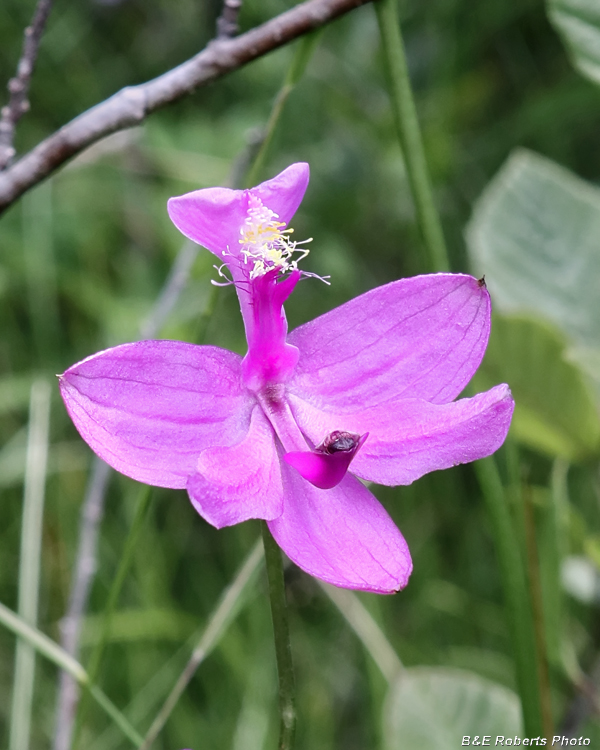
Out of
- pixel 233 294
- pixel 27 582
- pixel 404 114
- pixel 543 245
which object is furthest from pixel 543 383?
pixel 233 294

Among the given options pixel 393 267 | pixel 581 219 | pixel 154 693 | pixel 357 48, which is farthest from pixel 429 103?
pixel 154 693

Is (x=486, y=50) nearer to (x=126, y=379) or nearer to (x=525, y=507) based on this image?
(x=525, y=507)

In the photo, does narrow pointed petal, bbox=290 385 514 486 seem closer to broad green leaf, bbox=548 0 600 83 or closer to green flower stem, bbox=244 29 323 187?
green flower stem, bbox=244 29 323 187

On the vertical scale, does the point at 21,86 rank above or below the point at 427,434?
above

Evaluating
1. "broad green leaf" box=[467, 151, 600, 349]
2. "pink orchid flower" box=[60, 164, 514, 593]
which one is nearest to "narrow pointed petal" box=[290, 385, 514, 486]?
"pink orchid flower" box=[60, 164, 514, 593]

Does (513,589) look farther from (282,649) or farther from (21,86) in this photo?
(21,86)

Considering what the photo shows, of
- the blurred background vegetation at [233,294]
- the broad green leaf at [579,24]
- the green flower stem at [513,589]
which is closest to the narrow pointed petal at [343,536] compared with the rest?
the green flower stem at [513,589]
